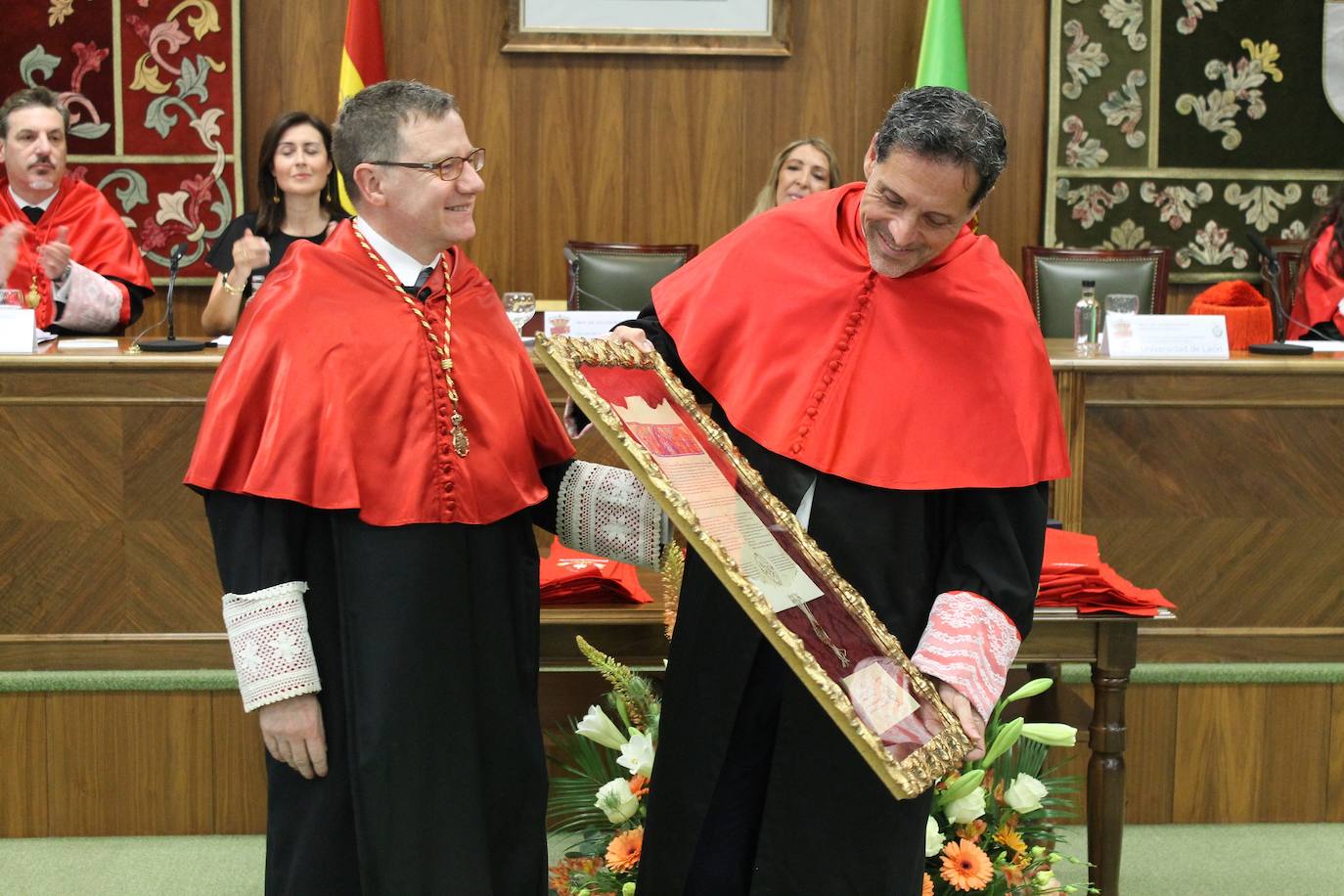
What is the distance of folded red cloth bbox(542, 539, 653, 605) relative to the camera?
110 inches

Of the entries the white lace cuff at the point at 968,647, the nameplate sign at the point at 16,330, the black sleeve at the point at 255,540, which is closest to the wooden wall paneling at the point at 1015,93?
the nameplate sign at the point at 16,330

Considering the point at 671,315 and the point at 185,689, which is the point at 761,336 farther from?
the point at 185,689

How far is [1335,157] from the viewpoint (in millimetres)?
6551

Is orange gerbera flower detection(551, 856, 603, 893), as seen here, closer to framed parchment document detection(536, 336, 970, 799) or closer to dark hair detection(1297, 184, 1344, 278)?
framed parchment document detection(536, 336, 970, 799)

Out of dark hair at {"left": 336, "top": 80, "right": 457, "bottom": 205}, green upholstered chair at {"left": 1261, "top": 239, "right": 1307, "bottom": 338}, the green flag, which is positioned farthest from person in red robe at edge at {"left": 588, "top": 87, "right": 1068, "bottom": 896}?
the green flag

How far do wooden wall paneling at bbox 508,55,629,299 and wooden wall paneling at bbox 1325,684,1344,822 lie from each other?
151 inches

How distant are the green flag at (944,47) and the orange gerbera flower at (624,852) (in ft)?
13.9

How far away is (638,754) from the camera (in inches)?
102

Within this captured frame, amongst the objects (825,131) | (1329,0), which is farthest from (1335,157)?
(825,131)

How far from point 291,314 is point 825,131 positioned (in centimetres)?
495

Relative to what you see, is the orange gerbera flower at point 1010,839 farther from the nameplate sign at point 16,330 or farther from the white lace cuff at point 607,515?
the nameplate sign at point 16,330

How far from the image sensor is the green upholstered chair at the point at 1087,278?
17.5ft

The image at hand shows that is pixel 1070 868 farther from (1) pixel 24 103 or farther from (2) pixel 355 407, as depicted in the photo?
(1) pixel 24 103

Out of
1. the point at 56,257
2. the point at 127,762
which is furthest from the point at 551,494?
the point at 56,257
